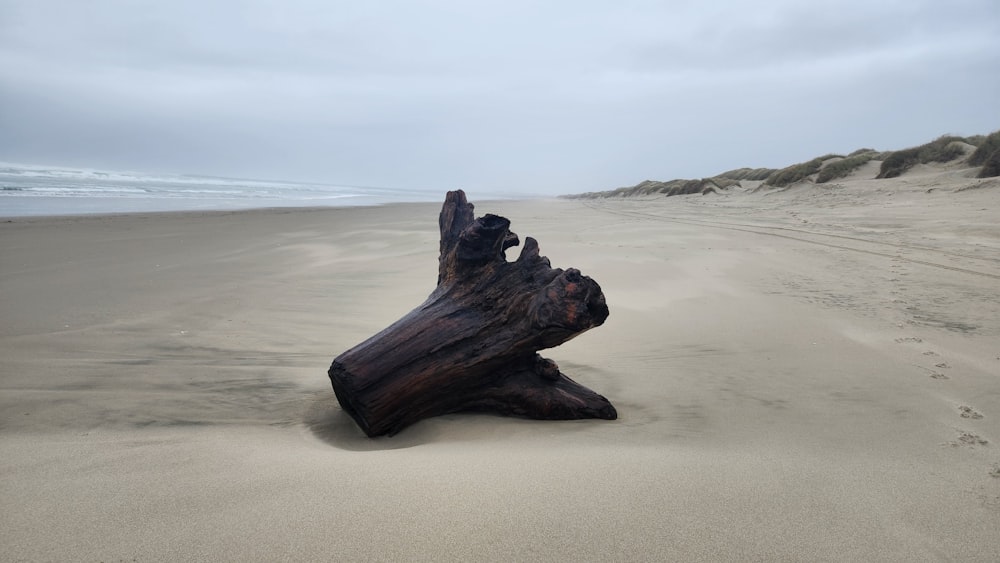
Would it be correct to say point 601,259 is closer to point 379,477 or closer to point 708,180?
point 379,477

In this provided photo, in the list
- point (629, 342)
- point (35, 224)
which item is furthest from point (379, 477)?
point (35, 224)

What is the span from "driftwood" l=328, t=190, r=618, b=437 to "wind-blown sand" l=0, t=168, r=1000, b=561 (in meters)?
0.13

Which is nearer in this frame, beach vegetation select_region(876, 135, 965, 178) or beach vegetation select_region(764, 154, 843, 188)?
beach vegetation select_region(876, 135, 965, 178)

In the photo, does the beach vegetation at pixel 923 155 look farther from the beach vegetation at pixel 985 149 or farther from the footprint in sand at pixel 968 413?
the footprint in sand at pixel 968 413

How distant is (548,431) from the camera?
248cm

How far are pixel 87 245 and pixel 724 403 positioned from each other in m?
10.4

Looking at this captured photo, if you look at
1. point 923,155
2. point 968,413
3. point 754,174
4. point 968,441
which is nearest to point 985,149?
point 923,155

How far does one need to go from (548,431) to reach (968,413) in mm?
1942

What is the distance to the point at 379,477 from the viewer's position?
1.76 metres

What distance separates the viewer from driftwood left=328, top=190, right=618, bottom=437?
2.50 m

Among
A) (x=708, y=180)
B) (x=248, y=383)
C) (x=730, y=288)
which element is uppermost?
(x=708, y=180)

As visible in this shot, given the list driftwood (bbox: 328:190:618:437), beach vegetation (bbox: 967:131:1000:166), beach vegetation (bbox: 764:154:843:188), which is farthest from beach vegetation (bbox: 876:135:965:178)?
driftwood (bbox: 328:190:618:437)

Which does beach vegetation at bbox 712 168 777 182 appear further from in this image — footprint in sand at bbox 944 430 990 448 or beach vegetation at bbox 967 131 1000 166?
footprint in sand at bbox 944 430 990 448

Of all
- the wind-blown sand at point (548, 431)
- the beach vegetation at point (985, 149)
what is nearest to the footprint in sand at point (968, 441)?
the wind-blown sand at point (548, 431)
